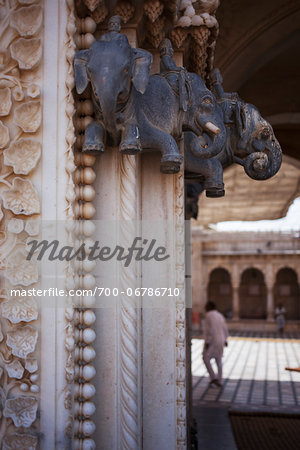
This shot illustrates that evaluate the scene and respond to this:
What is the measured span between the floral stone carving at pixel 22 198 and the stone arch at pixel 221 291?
2637cm


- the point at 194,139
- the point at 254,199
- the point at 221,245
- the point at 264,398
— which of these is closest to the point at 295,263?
the point at 221,245

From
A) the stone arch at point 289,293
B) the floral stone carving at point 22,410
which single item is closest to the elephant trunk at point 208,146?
the floral stone carving at point 22,410

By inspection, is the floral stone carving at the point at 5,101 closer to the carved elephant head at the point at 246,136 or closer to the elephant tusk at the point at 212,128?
the elephant tusk at the point at 212,128

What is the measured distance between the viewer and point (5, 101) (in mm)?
2250

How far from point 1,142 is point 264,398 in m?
5.49

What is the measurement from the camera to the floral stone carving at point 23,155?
221 centimetres

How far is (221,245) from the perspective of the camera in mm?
24828

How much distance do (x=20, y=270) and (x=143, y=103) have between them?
0.96 metres

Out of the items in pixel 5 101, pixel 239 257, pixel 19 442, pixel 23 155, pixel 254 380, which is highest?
pixel 239 257

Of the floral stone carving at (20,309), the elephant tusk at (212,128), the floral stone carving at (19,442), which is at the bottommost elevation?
the floral stone carving at (19,442)

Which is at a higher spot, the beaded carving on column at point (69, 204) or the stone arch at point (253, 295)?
the beaded carving on column at point (69, 204)

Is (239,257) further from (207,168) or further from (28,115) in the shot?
(28,115)

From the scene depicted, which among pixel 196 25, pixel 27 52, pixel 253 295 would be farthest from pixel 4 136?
pixel 253 295

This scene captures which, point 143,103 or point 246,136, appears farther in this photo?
point 246,136
